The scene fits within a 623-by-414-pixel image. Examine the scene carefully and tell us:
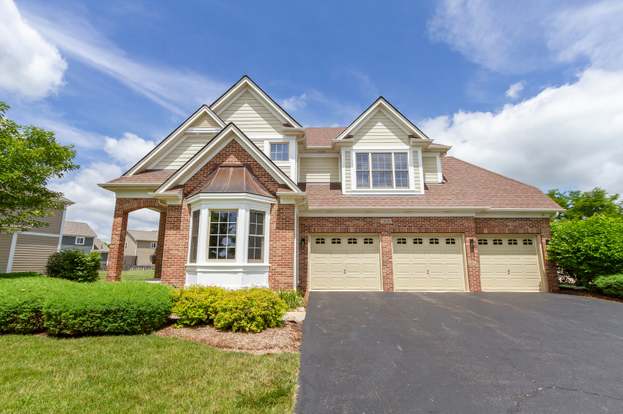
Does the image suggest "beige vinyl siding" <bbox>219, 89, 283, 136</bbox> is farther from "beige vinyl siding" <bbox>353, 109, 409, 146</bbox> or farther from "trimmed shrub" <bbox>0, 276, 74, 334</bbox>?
"trimmed shrub" <bbox>0, 276, 74, 334</bbox>

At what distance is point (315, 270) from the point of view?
13.0 meters

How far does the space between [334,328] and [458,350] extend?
2662 mm

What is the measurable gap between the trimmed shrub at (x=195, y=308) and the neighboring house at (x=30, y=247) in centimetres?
1706

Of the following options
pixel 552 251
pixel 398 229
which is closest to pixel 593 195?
pixel 552 251

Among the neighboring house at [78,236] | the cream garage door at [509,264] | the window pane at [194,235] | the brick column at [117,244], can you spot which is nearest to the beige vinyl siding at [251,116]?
the window pane at [194,235]

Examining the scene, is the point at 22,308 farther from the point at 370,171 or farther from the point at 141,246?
the point at 141,246

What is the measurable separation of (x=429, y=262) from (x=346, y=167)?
19.0ft

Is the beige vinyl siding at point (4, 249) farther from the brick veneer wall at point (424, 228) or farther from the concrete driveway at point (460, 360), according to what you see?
the concrete driveway at point (460, 360)

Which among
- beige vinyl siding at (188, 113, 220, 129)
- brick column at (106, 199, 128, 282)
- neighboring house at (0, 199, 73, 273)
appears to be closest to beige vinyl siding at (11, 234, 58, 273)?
neighboring house at (0, 199, 73, 273)

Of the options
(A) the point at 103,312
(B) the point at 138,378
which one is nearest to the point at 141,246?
(A) the point at 103,312

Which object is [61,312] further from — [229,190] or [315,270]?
[315,270]

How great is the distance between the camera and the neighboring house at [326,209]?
10141 millimetres

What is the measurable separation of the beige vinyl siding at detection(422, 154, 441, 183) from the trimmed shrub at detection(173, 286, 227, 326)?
467 inches

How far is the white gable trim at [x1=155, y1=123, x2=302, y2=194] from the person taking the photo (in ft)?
35.1
